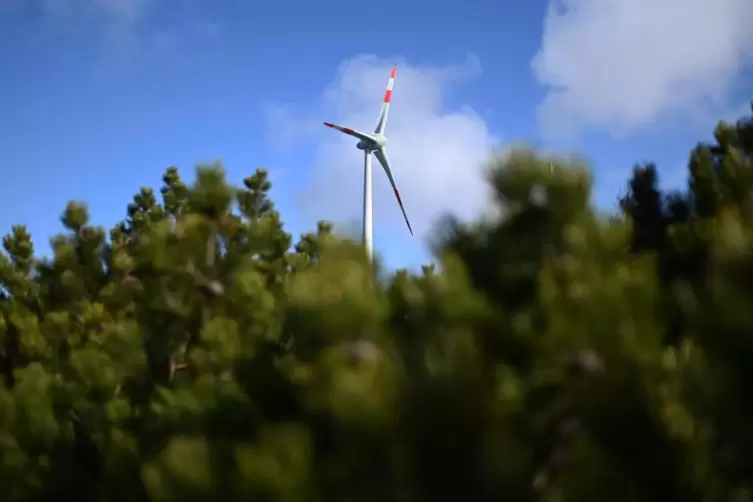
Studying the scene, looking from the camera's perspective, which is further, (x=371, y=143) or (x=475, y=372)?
(x=371, y=143)

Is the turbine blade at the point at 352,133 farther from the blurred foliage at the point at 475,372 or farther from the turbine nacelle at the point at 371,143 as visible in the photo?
the blurred foliage at the point at 475,372

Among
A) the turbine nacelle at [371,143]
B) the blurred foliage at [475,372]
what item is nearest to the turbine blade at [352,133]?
the turbine nacelle at [371,143]

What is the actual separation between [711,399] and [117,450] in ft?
20.7

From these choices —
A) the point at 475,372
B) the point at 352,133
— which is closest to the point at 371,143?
the point at 352,133

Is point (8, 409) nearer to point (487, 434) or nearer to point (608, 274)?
point (487, 434)

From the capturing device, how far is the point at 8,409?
840cm

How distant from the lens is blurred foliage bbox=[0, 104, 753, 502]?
5.01 meters

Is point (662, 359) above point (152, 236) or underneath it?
underneath

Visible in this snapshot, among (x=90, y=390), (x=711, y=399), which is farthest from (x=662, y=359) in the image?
(x=90, y=390)

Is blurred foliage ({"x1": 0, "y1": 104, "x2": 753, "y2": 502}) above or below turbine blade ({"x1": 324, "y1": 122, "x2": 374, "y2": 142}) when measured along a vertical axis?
below

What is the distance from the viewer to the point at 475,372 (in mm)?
5227

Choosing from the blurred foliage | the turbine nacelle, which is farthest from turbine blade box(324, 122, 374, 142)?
the blurred foliage

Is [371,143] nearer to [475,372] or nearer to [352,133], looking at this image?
[352,133]

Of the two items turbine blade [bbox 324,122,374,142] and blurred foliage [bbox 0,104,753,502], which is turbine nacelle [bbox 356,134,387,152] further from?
blurred foliage [bbox 0,104,753,502]
